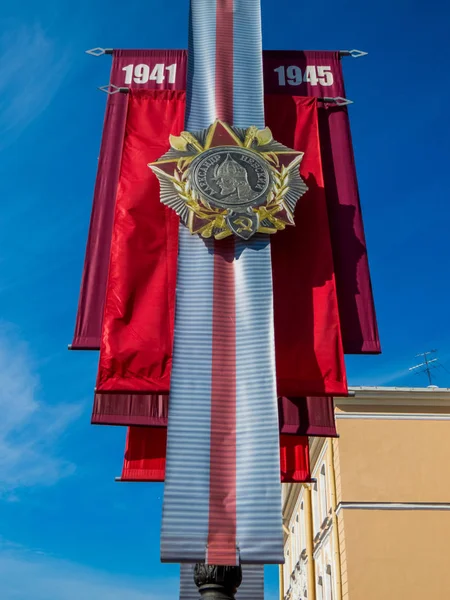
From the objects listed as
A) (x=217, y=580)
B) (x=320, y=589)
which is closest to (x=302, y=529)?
(x=320, y=589)

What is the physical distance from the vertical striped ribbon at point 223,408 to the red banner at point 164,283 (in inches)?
19.6

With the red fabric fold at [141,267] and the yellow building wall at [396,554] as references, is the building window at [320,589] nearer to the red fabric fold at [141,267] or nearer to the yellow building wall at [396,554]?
the yellow building wall at [396,554]

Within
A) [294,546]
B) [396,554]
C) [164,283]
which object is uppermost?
[164,283]

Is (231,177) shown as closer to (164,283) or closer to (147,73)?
(164,283)

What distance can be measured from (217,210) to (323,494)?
528 inches

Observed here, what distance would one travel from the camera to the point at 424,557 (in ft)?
61.6

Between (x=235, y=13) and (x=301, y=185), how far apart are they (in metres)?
5.07

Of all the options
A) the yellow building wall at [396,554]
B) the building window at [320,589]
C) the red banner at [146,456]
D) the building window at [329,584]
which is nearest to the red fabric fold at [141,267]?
the red banner at [146,456]

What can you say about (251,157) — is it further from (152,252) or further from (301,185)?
(152,252)

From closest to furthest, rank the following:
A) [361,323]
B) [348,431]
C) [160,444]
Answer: [361,323], [160,444], [348,431]

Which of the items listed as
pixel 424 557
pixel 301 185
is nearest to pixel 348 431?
pixel 424 557

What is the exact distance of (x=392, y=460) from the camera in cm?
2058

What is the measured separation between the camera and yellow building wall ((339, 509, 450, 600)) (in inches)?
720

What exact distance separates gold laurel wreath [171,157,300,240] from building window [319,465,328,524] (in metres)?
12.3
